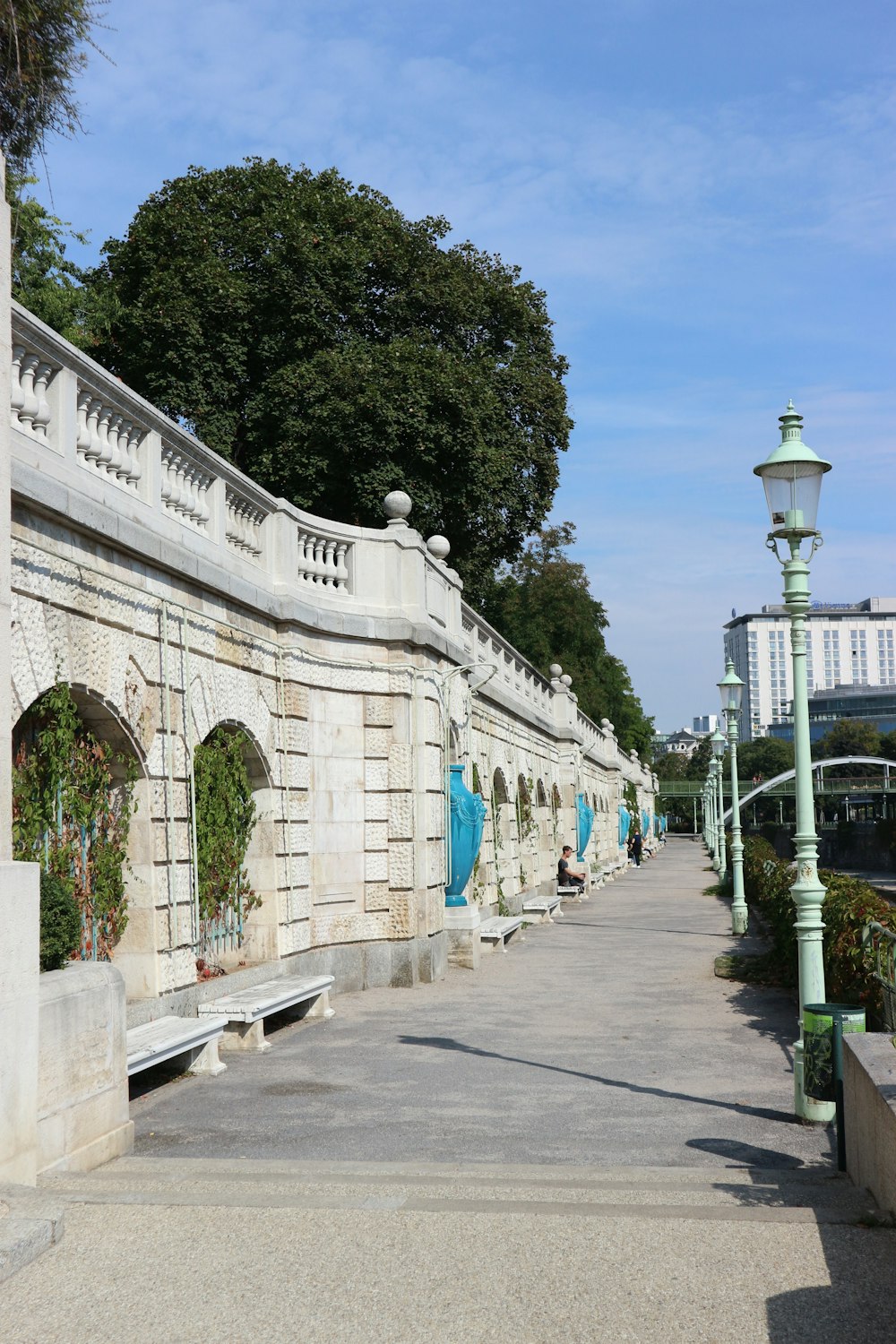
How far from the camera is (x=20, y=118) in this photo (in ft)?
43.6

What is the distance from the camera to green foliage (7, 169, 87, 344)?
78.0 feet

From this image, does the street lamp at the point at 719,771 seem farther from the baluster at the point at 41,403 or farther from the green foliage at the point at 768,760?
the green foliage at the point at 768,760

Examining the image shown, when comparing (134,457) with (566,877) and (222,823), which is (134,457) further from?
(566,877)

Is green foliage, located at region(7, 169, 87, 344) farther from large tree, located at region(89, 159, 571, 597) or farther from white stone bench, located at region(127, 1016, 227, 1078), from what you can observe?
white stone bench, located at region(127, 1016, 227, 1078)

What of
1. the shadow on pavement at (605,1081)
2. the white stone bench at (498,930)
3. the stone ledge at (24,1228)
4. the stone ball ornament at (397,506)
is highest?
the stone ball ornament at (397,506)

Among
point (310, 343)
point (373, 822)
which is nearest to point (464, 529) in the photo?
point (310, 343)

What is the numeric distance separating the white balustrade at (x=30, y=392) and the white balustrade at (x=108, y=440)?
517mm

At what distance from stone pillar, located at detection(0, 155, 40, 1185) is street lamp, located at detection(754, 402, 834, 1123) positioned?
15.5 ft

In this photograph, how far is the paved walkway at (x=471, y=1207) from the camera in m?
4.39

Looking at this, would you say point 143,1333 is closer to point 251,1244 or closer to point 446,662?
point 251,1244

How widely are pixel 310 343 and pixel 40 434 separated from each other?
55.6 feet

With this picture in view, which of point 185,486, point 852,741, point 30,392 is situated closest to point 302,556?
point 185,486

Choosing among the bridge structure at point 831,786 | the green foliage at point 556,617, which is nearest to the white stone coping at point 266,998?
the green foliage at point 556,617

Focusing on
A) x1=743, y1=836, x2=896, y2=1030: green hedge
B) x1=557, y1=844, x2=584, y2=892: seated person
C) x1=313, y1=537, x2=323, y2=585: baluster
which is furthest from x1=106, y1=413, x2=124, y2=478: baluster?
x1=557, y1=844, x2=584, y2=892: seated person
